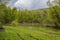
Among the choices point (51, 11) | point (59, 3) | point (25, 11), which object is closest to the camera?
point (59, 3)

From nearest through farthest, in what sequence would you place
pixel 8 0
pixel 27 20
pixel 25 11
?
1. pixel 8 0
2. pixel 27 20
3. pixel 25 11

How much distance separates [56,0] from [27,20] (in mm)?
37565

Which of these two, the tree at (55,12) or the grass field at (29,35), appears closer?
the grass field at (29,35)

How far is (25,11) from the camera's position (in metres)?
99.8

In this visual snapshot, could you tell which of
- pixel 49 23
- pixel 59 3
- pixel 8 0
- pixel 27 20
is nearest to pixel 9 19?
pixel 27 20

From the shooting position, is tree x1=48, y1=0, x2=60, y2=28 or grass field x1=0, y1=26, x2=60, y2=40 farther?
tree x1=48, y1=0, x2=60, y2=28

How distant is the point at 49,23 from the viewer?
50969mm

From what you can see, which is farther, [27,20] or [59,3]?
[27,20]

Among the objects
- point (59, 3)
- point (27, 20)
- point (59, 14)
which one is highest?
point (59, 3)

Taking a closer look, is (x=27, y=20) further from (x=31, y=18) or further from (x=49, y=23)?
(x=49, y=23)

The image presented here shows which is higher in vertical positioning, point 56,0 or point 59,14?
point 56,0

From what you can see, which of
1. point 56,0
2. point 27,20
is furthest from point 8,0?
point 27,20

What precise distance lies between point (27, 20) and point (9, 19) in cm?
1287

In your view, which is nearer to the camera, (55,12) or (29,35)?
(29,35)
